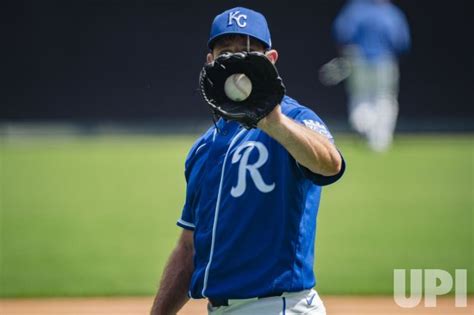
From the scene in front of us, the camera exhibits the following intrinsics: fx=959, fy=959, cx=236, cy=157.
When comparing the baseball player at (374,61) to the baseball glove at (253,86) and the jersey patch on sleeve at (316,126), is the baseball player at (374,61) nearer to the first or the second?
the jersey patch on sleeve at (316,126)

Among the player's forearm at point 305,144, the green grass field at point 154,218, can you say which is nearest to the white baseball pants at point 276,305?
the player's forearm at point 305,144

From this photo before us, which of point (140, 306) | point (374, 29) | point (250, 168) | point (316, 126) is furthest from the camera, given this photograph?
point (374, 29)

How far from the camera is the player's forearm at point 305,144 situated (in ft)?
9.93

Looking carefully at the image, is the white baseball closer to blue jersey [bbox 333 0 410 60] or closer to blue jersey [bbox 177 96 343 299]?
blue jersey [bbox 177 96 343 299]

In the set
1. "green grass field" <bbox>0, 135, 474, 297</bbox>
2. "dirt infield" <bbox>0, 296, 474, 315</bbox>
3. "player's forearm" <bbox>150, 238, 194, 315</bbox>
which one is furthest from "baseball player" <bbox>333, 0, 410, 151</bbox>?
"player's forearm" <bbox>150, 238, 194, 315</bbox>

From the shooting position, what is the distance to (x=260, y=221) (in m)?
3.40

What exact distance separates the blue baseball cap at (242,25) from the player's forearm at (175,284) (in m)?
0.92

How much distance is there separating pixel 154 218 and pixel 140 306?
13.6 ft

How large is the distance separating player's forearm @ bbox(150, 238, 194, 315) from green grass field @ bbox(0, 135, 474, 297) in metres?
4.70

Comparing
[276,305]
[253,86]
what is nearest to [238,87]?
[253,86]

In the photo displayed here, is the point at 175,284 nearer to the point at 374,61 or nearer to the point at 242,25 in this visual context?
the point at 242,25

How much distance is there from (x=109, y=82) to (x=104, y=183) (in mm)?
7276

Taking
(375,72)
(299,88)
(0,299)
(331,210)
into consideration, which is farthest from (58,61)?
(0,299)

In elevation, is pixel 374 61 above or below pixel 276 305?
above
